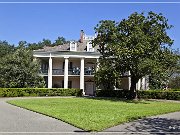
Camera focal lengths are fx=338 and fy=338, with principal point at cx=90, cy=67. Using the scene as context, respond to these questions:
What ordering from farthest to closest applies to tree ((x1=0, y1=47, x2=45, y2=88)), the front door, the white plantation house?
the front door < the white plantation house < tree ((x1=0, y1=47, x2=45, y2=88))

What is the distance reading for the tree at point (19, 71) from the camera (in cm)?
4481

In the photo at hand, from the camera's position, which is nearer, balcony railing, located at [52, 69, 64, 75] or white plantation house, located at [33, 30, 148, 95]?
white plantation house, located at [33, 30, 148, 95]

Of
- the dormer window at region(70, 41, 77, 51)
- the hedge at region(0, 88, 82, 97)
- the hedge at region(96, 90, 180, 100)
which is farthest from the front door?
the hedge at region(0, 88, 82, 97)

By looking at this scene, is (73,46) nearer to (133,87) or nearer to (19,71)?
(19,71)

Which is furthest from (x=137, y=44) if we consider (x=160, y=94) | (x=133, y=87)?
(x=160, y=94)

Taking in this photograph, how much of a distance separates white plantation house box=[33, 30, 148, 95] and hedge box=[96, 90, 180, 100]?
565cm

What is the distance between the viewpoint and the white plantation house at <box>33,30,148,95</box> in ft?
169

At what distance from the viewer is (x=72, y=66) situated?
2197 inches

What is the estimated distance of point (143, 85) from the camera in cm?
5675

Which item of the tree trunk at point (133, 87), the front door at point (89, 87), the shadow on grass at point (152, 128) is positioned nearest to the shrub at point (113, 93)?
the tree trunk at point (133, 87)

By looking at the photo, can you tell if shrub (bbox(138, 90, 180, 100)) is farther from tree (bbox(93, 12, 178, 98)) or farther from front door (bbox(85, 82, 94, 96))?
front door (bbox(85, 82, 94, 96))

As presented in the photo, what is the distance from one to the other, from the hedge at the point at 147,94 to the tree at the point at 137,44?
5724 mm

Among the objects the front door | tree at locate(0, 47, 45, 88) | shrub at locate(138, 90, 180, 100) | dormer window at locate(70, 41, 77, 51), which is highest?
dormer window at locate(70, 41, 77, 51)

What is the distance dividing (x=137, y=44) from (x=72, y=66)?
81.3ft
